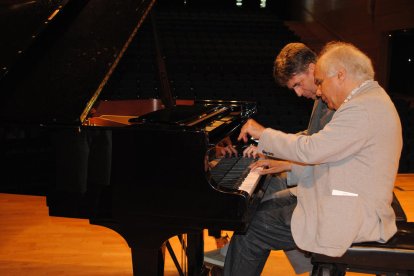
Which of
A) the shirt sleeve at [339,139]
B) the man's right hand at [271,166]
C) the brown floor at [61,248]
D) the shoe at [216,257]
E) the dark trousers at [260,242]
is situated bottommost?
the brown floor at [61,248]

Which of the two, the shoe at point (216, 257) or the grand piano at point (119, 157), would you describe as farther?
the shoe at point (216, 257)

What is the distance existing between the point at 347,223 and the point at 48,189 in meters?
1.18

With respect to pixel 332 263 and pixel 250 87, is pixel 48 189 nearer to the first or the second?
pixel 332 263

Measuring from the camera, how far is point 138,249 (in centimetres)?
198

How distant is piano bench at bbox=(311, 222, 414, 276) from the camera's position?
2.07 metres

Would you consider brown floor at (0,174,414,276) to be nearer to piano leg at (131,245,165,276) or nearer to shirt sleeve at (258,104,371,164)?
piano leg at (131,245,165,276)

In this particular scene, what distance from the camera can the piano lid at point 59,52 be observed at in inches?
88.1

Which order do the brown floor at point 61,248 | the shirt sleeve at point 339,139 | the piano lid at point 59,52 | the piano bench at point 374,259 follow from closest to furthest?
the shirt sleeve at point 339,139 → the piano bench at point 374,259 → the piano lid at point 59,52 → the brown floor at point 61,248

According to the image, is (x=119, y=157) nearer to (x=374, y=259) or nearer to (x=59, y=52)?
(x=59, y=52)

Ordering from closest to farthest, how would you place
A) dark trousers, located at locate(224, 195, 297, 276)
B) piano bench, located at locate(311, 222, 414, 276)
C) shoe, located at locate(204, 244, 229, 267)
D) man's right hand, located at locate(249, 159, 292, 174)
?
piano bench, located at locate(311, 222, 414, 276), dark trousers, located at locate(224, 195, 297, 276), man's right hand, located at locate(249, 159, 292, 174), shoe, located at locate(204, 244, 229, 267)

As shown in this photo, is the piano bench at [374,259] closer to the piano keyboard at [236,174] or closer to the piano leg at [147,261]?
the piano keyboard at [236,174]

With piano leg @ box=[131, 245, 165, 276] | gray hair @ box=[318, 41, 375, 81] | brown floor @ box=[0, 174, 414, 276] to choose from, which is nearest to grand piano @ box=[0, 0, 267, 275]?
piano leg @ box=[131, 245, 165, 276]

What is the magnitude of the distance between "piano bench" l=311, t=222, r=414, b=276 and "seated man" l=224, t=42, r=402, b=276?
0.04m

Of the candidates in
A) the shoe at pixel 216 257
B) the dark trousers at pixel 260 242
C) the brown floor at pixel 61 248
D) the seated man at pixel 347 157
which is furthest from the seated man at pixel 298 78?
the brown floor at pixel 61 248
